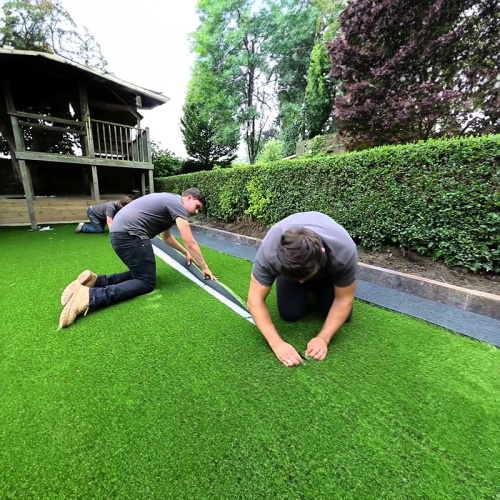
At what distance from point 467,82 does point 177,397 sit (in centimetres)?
947

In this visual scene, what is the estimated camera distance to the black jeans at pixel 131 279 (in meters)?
2.27

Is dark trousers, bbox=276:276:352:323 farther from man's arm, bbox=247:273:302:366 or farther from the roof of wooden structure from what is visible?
the roof of wooden structure

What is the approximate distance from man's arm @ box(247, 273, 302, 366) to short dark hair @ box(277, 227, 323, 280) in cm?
31

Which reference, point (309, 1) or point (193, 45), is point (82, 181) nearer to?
point (193, 45)

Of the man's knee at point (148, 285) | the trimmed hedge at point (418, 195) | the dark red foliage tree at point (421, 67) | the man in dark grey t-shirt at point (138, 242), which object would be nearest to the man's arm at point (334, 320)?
the man in dark grey t-shirt at point (138, 242)

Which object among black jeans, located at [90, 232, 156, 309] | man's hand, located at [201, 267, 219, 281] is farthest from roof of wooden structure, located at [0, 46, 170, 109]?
man's hand, located at [201, 267, 219, 281]

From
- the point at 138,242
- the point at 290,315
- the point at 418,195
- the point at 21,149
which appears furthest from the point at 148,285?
the point at 21,149

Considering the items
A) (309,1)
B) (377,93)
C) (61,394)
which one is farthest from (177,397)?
(309,1)

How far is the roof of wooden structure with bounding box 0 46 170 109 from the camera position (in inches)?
255

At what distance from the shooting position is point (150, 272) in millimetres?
2551

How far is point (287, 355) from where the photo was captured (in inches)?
63.7

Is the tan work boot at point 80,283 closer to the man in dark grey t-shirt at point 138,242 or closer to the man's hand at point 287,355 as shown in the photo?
the man in dark grey t-shirt at point 138,242

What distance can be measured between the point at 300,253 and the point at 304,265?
6cm

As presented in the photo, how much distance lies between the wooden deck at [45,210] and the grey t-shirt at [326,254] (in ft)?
28.6
